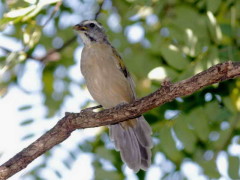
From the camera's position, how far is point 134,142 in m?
6.71

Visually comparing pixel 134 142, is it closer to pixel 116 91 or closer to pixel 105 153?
pixel 105 153

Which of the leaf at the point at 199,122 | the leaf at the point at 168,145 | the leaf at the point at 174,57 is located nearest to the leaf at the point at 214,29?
the leaf at the point at 174,57

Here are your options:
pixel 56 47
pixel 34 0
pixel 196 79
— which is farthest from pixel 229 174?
pixel 56 47

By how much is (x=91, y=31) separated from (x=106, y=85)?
1.10 m

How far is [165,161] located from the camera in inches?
275

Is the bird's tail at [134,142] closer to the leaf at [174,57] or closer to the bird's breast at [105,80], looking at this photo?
the bird's breast at [105,80]

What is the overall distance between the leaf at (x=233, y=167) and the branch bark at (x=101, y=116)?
1.54 meters

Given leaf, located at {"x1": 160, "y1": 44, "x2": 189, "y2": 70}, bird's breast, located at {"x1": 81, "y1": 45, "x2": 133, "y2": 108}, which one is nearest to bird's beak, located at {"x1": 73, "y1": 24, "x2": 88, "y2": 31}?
bird's breast, located at {"x1": 81, "y1": 45, "x2": 133, "y2": 108}

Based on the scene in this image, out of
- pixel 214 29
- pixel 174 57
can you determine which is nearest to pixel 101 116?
pixel 174 57

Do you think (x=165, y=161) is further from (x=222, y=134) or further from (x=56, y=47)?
(x=56, y=47)

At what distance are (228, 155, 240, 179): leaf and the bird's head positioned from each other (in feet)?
8.63

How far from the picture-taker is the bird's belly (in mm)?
6672

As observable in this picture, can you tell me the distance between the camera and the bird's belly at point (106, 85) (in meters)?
6.67

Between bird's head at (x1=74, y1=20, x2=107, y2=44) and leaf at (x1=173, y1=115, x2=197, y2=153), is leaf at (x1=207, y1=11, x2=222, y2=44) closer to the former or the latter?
leaf at (x1=173, y1=115, x2=197, y2=153)
